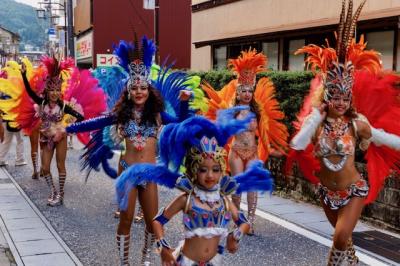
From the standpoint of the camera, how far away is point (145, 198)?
4.63 meters

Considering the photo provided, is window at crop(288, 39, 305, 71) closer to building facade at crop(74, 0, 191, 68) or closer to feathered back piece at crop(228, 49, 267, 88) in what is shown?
feathered back piece at crop(228, 49, 267, 88)

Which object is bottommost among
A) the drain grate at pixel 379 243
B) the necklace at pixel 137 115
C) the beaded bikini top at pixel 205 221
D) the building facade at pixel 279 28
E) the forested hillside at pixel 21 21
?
the drain grate at pixel 379 243

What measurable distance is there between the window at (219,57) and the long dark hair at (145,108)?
11391 mm

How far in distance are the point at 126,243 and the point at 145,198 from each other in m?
0.45

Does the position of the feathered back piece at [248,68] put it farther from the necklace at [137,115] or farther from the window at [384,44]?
the window at [384,44]

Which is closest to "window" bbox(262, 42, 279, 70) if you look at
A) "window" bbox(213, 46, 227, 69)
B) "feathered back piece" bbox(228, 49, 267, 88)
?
"window" bbox(213, 46, 227, 69)

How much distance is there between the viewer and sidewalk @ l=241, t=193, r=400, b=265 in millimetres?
5484

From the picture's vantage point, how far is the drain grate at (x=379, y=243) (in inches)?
215

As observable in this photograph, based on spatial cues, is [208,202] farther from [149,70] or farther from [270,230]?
[270,230]

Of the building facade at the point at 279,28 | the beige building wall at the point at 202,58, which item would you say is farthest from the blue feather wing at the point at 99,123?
the beige building wall at the point at 202,58

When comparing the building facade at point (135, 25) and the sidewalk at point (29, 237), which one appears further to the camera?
the building facade at point (135, 25)

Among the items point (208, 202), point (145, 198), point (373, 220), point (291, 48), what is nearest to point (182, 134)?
point (208, 202)

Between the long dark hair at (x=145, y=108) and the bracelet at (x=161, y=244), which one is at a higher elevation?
the long dark hair at (x=145, y=108)

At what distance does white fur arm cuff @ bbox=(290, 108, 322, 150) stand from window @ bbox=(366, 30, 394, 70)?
238 inches
